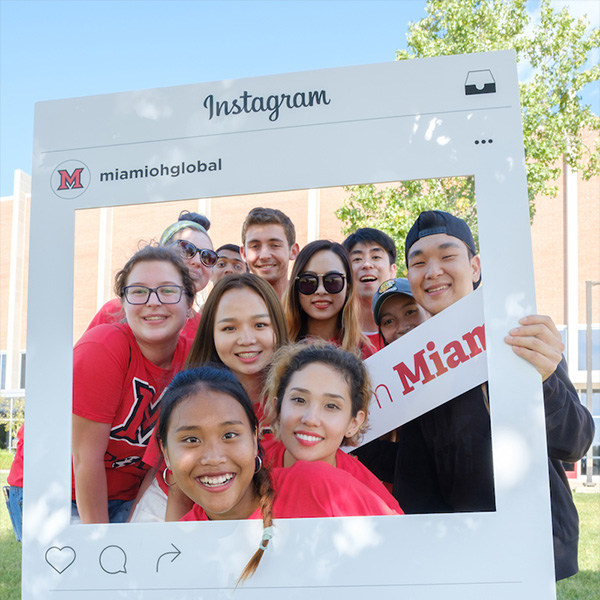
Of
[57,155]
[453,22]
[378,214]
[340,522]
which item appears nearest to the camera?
[340,522]

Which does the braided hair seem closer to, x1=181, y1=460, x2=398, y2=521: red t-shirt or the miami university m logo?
x1=181, y1=460, x2=398, y2=521: red t-shirt

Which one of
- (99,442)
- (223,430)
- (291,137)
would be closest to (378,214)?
(291,137)

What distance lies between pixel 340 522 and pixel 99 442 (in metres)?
1.01

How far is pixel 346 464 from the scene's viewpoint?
2.30m

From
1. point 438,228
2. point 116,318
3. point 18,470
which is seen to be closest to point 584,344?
point 438,228

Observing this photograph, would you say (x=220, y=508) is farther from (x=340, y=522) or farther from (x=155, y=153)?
(x=155, y=153)

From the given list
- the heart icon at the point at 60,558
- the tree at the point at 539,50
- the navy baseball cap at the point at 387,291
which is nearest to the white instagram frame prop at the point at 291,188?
the heart icon at the point at 60,558

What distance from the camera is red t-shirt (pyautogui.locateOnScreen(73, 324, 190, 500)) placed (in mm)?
2426

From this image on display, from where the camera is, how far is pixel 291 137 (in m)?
2.28

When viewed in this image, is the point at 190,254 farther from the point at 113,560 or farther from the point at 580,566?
the point at 580,566

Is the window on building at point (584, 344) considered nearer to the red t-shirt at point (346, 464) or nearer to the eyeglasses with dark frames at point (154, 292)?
the red t-shirt at point (346, 464)

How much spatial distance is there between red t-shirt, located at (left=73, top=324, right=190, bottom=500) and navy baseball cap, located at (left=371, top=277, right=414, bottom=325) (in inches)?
32.0

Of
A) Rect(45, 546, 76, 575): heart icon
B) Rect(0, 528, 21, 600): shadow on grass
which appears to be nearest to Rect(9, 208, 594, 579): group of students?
Rect(45, 546, 76, 575): heart icon

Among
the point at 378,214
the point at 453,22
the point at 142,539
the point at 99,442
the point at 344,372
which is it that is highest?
the point at 453,22
